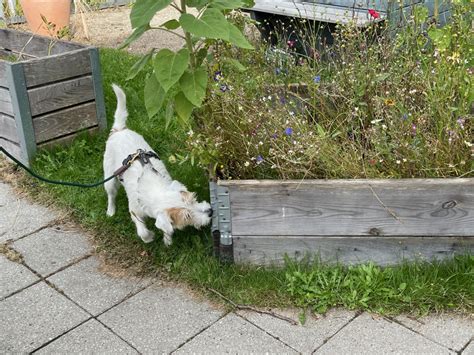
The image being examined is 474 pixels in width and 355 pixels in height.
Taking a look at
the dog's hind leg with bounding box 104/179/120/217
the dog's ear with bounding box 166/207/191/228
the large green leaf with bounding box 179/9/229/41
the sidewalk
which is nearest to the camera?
the large green leaf with bounding box 179/9/229/41

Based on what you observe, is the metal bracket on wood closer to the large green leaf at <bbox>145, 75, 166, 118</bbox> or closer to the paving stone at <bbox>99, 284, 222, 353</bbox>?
the paving stone at <bbox>99, 284, 222, 353</bbox>

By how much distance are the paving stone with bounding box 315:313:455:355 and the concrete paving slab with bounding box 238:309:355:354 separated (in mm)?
44

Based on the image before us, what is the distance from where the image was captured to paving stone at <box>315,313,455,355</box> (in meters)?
2.59

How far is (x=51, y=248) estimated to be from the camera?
351 centimetres

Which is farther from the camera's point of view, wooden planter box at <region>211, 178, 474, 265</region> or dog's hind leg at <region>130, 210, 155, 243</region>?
dog's hind leg at <region>130, 210, 155, 243</region>

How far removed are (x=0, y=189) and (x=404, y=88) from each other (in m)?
3.07

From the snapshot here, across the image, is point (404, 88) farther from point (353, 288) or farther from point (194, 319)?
point (194, 319)

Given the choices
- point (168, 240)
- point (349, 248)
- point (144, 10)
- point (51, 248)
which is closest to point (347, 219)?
point (349, 248)

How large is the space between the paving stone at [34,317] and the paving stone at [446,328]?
5.61 ft

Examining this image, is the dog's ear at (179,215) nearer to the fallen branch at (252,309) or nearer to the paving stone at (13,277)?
the fallen branch at (252,309)

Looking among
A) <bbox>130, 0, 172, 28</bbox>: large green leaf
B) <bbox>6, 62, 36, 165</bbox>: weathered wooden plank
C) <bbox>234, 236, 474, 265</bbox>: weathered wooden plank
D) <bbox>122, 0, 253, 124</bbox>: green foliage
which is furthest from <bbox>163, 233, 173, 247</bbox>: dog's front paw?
<bbox>6, 62, 36, 165</bbox>: weathered wooden plank

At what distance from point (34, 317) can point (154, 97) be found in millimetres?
1333

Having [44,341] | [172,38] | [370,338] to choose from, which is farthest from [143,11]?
[172,38]

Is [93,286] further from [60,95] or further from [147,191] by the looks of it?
[60,95]
